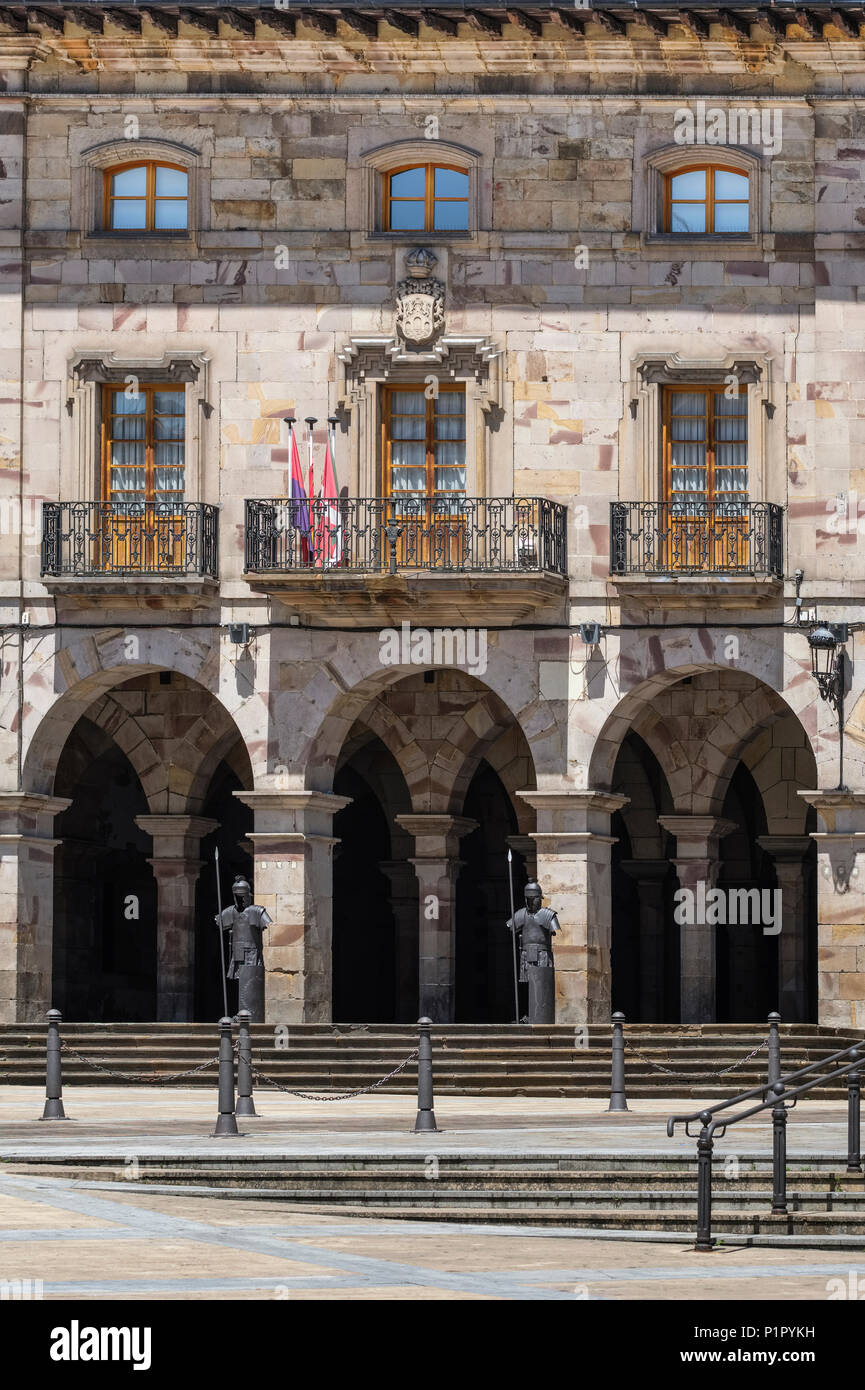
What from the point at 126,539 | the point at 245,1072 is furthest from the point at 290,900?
the point at 245,1072

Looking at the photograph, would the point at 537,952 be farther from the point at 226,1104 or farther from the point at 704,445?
the point at 226,1104

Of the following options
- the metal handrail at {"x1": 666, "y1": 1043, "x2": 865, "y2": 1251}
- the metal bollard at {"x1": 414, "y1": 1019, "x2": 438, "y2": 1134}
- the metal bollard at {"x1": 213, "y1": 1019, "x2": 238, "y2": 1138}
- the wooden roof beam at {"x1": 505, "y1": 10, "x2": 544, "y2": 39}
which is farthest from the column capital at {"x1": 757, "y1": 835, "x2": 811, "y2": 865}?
the metal handrail at {"x1": 666, "y1": 1043, "x2": 865, "y2": 1251}

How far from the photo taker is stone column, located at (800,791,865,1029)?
37.6 m

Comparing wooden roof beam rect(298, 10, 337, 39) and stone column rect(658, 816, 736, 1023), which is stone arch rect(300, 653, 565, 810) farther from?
wooden roof beam rect(298, 10, 337, 39)

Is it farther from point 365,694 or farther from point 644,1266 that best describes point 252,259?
point 644,1266

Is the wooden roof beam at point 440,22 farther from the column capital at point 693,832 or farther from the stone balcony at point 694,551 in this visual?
the column capital at point 693,832

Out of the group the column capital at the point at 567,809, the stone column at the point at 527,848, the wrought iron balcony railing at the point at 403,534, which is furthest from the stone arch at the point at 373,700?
the stone column at the point at 527,848

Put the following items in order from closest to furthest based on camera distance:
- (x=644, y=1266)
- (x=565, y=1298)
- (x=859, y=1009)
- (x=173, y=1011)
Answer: (x=565, y=1298)
(x=644, y=1266)
(x=859, y=1009)
(x=173, y=1011)

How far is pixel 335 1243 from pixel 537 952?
19.4 m

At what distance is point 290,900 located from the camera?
38594mm

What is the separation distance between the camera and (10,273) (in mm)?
39188
